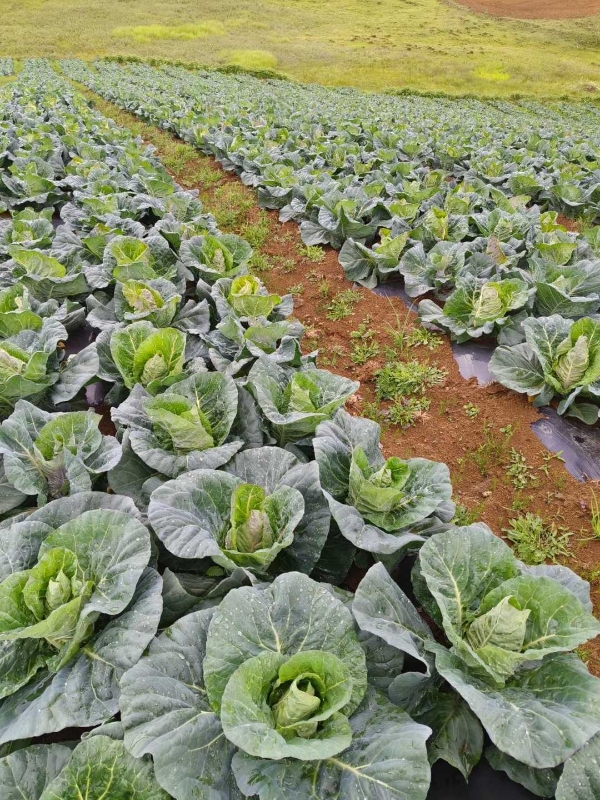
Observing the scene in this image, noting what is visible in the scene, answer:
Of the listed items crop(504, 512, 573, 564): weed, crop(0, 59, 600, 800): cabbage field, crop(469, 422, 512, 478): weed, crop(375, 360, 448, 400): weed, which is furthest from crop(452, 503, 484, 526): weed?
crop(375, 360, 448, 400): weed

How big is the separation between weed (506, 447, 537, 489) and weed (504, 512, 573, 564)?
11.4 inches

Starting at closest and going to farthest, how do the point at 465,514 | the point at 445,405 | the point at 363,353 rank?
the point at 465,514 < the point at 445,405 < the point at 363,353

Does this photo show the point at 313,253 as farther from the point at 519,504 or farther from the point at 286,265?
the point at 519,504

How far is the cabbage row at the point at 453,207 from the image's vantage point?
4934 mm

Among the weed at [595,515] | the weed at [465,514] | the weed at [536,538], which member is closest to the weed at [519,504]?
the weed at [536,538]

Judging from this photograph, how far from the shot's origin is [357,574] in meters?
2.95

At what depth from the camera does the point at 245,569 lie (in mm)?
2248

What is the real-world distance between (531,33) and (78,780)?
201ft

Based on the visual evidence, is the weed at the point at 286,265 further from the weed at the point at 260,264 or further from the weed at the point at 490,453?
the weed at the point at 490,453

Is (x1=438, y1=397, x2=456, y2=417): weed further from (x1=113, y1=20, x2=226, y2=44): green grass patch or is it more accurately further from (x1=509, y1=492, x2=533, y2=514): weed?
(x1=113, y1=20, x2=226, y2=44): green grass patch

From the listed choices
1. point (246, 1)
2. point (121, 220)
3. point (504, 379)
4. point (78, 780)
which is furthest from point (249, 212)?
point (246, 1)

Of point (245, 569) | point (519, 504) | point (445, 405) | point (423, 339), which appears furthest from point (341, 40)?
point (245, 569)

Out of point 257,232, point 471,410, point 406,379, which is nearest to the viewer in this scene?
point 471,410

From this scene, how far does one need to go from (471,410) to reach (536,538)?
1386mm
